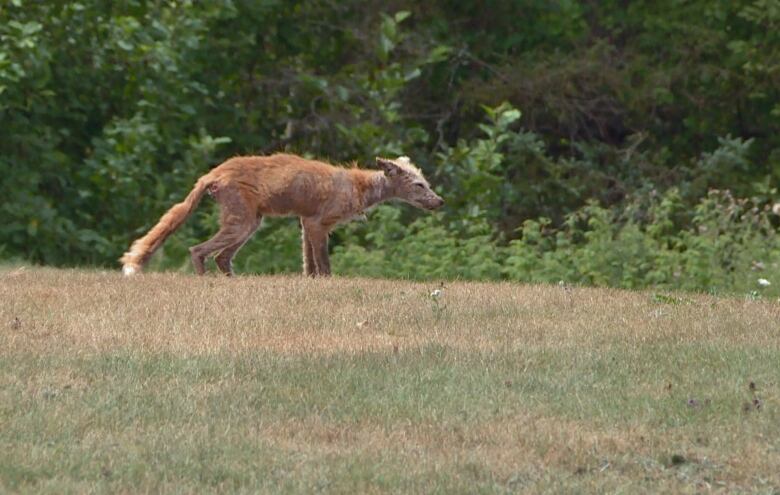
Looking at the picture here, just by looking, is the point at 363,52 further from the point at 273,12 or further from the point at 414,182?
the point at 414,182

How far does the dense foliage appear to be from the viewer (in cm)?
1616

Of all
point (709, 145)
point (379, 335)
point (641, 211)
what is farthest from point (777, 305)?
point (709, 145)

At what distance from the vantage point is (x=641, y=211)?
19.6m

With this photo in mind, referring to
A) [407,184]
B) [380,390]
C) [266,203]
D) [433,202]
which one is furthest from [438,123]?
[380,390]

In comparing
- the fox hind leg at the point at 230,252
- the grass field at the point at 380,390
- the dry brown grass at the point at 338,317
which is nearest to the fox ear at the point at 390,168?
the fox hind leg at the point at 230,252

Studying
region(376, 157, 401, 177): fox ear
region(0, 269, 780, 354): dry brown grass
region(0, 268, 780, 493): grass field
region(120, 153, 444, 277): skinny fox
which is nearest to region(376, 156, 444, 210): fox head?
region(376, 157, 401, 177): fox ear

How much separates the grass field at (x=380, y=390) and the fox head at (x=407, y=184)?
2.90m

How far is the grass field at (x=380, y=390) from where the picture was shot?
23.7 ft

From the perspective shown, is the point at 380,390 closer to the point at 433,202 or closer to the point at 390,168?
the point at 390,168

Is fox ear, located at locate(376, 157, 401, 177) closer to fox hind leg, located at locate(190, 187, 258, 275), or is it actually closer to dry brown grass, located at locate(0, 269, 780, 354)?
fox hind leg, located at locate(190, 187, 258, 275)

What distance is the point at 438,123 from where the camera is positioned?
22156 millimetres

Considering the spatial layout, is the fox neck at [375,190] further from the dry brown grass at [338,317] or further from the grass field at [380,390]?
the grass field at [380,390]

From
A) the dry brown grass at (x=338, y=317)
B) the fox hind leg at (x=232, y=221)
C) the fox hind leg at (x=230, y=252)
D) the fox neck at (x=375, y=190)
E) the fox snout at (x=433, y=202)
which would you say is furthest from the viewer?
the fox snout at (x=433, y=202)

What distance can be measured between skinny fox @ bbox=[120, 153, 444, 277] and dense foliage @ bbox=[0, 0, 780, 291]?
142cm
